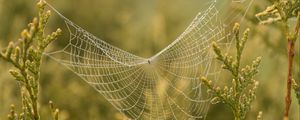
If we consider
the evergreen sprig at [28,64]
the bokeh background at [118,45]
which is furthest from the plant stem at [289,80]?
the bokeh background at [118,45]

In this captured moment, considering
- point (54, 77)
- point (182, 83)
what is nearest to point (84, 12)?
point (54, 77)

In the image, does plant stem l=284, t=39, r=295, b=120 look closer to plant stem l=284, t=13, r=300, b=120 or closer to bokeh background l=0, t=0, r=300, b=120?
plant stem l=284, t=13, r=300, b=120

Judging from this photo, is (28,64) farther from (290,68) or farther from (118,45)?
(118,45)

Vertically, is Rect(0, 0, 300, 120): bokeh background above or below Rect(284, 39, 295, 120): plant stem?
above

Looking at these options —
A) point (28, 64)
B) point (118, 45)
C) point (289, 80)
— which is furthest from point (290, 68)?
point (118, 45)

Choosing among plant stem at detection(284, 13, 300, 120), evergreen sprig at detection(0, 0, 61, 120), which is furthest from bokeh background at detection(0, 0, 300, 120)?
evergreen sprig at detection(0, 0, 61, 120)

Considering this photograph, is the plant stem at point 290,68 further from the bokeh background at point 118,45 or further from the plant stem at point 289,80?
the bokeh background at point 118,45

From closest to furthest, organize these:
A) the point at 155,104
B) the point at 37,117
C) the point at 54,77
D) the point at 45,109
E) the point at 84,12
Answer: the point at 37,117 → the point at 155,104 → the point at 45,109 → the point at 54,77 → the point at 84,12

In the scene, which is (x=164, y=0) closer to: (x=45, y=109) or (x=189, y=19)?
(x=189, y=19)
